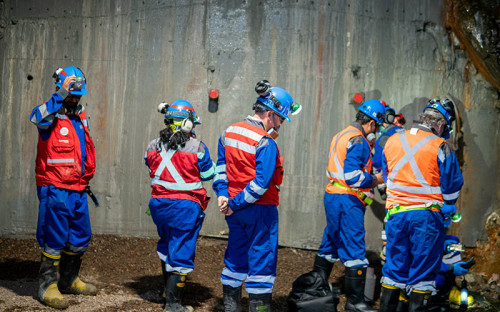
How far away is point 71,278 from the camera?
640 centimetres

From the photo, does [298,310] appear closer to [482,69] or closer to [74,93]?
[74,93]

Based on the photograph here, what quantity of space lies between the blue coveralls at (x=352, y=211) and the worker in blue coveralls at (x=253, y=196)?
129 centimetres

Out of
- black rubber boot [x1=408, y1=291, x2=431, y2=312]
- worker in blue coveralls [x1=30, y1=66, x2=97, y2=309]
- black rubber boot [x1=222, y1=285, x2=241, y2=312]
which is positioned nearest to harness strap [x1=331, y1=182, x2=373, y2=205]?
black rubber boot [x1=408, y1=291, x2=431, y2=312]

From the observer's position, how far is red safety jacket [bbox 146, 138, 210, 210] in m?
5.96

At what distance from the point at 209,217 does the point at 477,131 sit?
390cm

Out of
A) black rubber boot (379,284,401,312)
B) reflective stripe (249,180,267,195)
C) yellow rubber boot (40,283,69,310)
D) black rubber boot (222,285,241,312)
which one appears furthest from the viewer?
yellow rubber boot (40,283,69,310)

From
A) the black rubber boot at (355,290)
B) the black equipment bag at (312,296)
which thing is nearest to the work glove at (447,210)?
the black rubber boot at (355,290)

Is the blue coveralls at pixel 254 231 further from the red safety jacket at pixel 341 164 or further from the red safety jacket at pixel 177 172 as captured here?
the red safety jacket at pixel 341 164

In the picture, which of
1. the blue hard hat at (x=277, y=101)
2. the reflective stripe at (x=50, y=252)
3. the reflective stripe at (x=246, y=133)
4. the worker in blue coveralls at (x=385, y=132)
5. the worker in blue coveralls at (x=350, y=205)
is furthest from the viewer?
the worker in blue coveralls at (x=385, y=132)

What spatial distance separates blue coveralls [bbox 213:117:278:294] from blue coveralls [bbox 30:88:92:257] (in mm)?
1637

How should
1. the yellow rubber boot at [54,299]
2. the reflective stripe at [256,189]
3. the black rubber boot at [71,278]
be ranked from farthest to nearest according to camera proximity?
1. the black rubber boot at [71,278]
2. the yellow rubber boot at [54,299]
3. the reflective stripe at [256,189]

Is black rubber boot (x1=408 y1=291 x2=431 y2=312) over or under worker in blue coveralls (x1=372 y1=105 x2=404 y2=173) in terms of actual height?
under

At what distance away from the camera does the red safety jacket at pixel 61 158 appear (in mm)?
6062

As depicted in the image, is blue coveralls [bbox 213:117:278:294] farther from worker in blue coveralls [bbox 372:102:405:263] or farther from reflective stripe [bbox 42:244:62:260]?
worker in blue coveralls [bbox 372:102:405:263]
